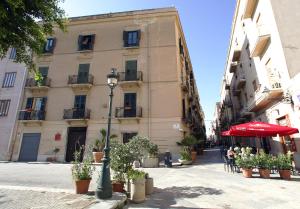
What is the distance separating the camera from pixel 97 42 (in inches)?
888

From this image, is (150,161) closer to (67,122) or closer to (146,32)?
(67,122)

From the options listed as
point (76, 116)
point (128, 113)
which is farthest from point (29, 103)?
point (128, 113)

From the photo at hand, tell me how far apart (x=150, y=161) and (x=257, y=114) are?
10.3 metres

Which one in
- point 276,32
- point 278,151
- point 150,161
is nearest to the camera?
point 276,32

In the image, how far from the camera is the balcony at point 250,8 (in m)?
16.1

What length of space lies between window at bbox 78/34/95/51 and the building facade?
696cm

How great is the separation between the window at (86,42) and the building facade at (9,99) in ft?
22.8

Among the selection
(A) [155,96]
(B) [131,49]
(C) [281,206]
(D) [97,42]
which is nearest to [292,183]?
(C) [281,206]

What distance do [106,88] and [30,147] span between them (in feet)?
32.1

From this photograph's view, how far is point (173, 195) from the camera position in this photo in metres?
7.25

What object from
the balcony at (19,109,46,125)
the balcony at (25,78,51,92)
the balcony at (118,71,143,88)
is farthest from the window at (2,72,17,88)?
the balcony at (118,71,143,88)

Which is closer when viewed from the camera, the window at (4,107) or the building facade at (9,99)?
the building facade at (9,99)

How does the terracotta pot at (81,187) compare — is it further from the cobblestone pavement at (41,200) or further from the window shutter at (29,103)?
the window shutter at (29,103)

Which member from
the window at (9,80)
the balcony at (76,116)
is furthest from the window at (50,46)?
the balcony at (76,116)
